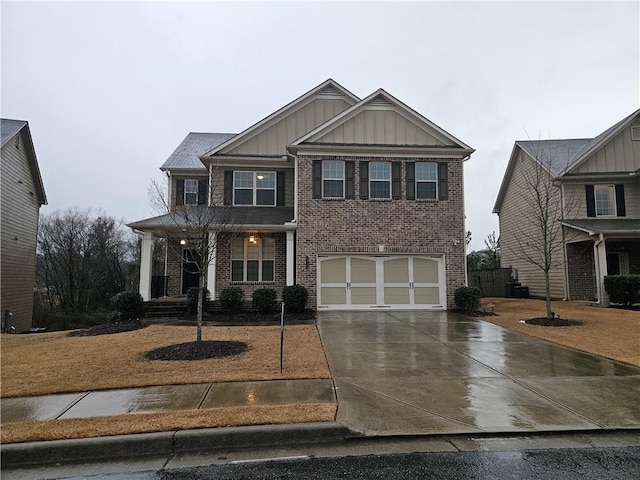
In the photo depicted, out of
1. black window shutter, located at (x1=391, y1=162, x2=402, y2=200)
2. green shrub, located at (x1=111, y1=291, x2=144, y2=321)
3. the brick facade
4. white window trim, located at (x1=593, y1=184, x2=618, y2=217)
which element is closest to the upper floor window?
the brick facade

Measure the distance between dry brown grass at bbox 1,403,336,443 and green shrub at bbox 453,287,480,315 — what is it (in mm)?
10404

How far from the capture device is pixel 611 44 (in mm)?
16453

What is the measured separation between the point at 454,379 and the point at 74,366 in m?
6.55

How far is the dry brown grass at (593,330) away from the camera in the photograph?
7.95m

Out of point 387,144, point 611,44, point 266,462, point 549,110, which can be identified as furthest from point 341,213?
point 549,110

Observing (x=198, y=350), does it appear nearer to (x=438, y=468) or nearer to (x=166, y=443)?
(x=166, y=443)

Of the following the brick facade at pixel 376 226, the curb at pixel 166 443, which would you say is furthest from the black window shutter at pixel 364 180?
the curb at pixel 166 443

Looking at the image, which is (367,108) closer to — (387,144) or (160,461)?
(387,144)

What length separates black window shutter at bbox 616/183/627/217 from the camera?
703 inches

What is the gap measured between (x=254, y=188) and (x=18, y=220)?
440 inches

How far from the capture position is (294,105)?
645 inches

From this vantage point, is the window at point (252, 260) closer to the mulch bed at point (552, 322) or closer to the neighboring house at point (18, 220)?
the mulch bed at point (552, 322)

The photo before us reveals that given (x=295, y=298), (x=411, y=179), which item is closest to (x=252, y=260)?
(x=295, y=298)

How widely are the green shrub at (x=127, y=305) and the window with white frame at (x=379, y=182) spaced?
9073 millimetres
